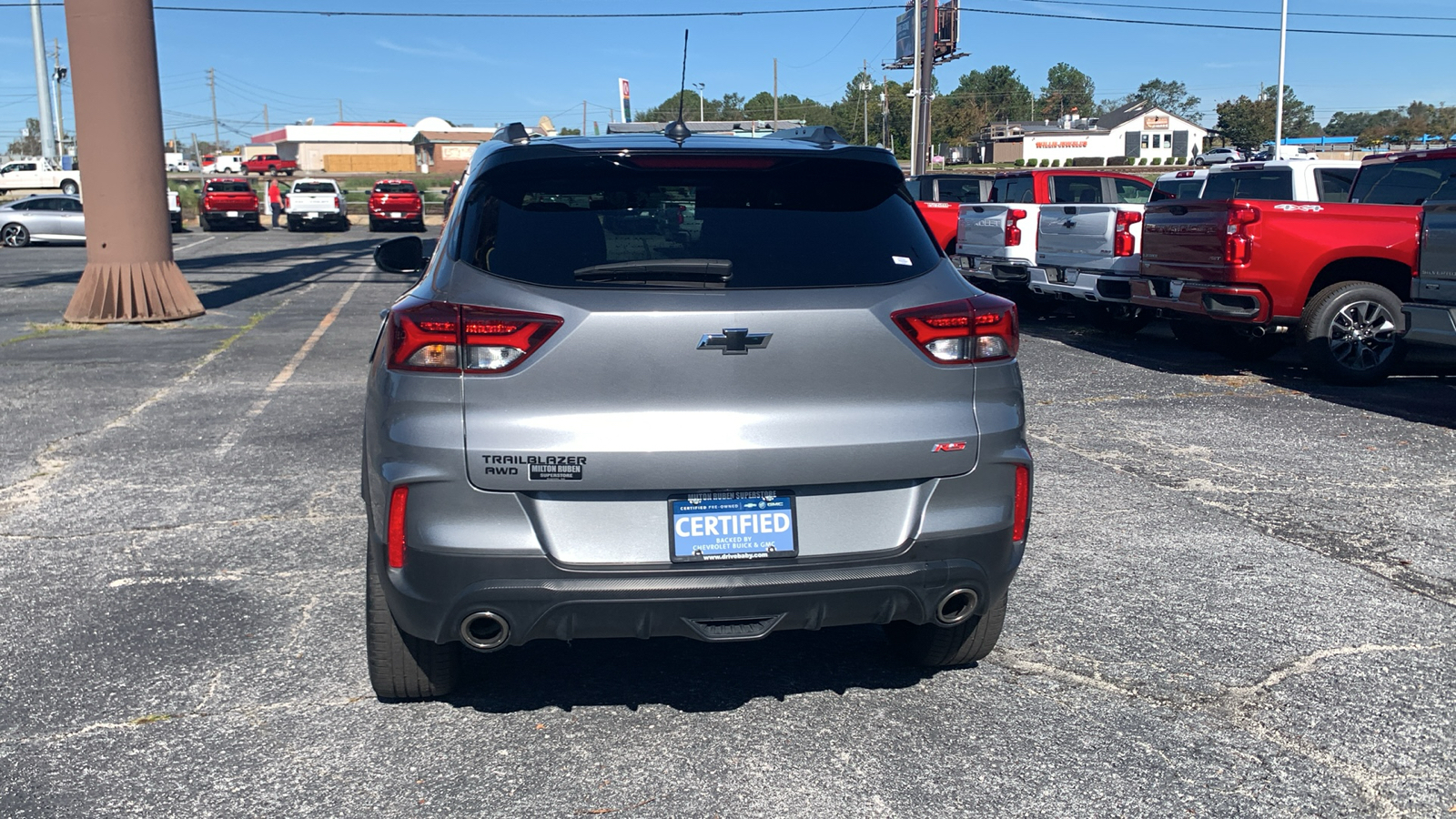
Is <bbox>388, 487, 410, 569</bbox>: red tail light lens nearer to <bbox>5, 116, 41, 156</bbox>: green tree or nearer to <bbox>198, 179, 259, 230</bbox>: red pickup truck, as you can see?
<bbox>198, 179, 259, 230</bbox>: red pickup truck

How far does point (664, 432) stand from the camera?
3.13 m

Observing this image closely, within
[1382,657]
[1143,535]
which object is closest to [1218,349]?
[1143,535]

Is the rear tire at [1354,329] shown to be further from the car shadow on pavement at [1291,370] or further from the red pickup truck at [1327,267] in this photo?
the car shadow on pavement at [1291,370]

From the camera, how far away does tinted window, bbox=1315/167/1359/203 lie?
11.6 metres

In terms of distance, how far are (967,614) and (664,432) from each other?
1.07 metres

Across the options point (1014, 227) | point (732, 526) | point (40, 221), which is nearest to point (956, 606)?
point (732, 526)

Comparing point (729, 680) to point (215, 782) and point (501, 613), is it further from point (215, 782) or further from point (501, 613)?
point (215, 782)

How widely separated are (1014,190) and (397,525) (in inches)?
575

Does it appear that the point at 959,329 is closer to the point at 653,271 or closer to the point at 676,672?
the point at 653,271

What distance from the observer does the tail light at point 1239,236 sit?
1015cm

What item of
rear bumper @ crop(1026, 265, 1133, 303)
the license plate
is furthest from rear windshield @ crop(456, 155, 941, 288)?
rear bumper @ crop(1026, 265, 1133, 303)

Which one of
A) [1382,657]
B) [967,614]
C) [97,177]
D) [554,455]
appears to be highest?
[97,177]

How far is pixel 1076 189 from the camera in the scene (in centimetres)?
1622

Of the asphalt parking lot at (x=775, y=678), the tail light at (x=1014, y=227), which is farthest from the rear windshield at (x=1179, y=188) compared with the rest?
the asphalt parking lot at (x=775, y=678)
